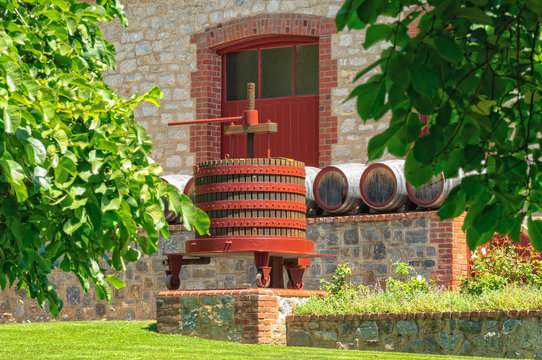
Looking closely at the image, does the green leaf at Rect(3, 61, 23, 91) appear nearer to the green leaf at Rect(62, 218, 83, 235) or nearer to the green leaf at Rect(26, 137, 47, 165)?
the green leaf at Rect(26, 137, 47, 165)

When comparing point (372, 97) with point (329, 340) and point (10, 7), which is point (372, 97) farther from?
point (329, 340)

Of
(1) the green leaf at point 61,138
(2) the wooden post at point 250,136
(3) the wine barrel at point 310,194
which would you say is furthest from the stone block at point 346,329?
(1) the green leaf at point 61,138

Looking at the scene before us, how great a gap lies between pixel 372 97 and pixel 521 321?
703 cm

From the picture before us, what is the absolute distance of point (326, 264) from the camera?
1262 centimetres

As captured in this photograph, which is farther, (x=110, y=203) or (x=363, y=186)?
(x=363, y=186)

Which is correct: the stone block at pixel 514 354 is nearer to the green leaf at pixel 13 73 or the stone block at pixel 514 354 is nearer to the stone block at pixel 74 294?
the green leaf at pixel 13 73

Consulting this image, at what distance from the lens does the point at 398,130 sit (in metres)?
3.09

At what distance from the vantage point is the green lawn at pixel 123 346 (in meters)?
8.77

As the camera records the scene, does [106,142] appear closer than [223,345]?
Yes

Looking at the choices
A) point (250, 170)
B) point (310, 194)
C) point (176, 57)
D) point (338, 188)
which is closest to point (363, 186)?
point (338, 188)

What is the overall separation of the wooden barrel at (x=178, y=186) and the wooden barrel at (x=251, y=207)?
2.45 metres

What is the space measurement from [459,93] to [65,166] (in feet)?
7.68

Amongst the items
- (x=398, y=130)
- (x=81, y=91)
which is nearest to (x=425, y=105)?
(x=398, y=130)

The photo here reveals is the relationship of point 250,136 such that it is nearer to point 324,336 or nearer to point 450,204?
point 324,336
